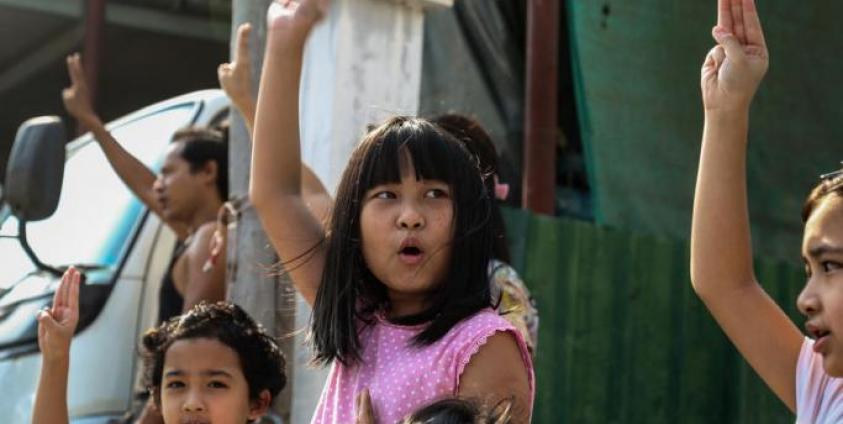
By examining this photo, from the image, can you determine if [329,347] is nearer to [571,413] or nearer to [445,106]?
[571,413]

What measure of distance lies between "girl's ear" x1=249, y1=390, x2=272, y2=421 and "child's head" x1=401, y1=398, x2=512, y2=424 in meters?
1.27

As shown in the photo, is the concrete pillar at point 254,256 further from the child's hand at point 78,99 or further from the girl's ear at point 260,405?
the child's hand at point 78,99

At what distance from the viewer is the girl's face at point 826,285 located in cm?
237

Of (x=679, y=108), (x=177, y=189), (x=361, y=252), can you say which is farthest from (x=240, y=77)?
(x=679, y=108)

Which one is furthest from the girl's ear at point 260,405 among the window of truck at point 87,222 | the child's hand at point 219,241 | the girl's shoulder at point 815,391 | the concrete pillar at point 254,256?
the window of truck at point 87,222

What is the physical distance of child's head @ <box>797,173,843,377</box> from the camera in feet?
7.79

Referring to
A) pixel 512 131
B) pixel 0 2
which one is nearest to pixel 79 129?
pixel 0 2

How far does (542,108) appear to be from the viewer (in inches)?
251

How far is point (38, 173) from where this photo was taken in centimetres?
496

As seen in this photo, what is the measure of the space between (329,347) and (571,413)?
11.7 feet

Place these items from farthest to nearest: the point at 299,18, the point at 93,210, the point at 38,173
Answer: the point at 93,210, the point at 38,173, the point at 299,18

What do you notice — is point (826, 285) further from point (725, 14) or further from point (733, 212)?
point (725, 14)

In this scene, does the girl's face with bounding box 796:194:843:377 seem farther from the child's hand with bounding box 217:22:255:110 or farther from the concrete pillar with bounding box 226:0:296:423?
the concrete pillar with bounding box 226:0:296:423

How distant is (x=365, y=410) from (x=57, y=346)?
130cm
